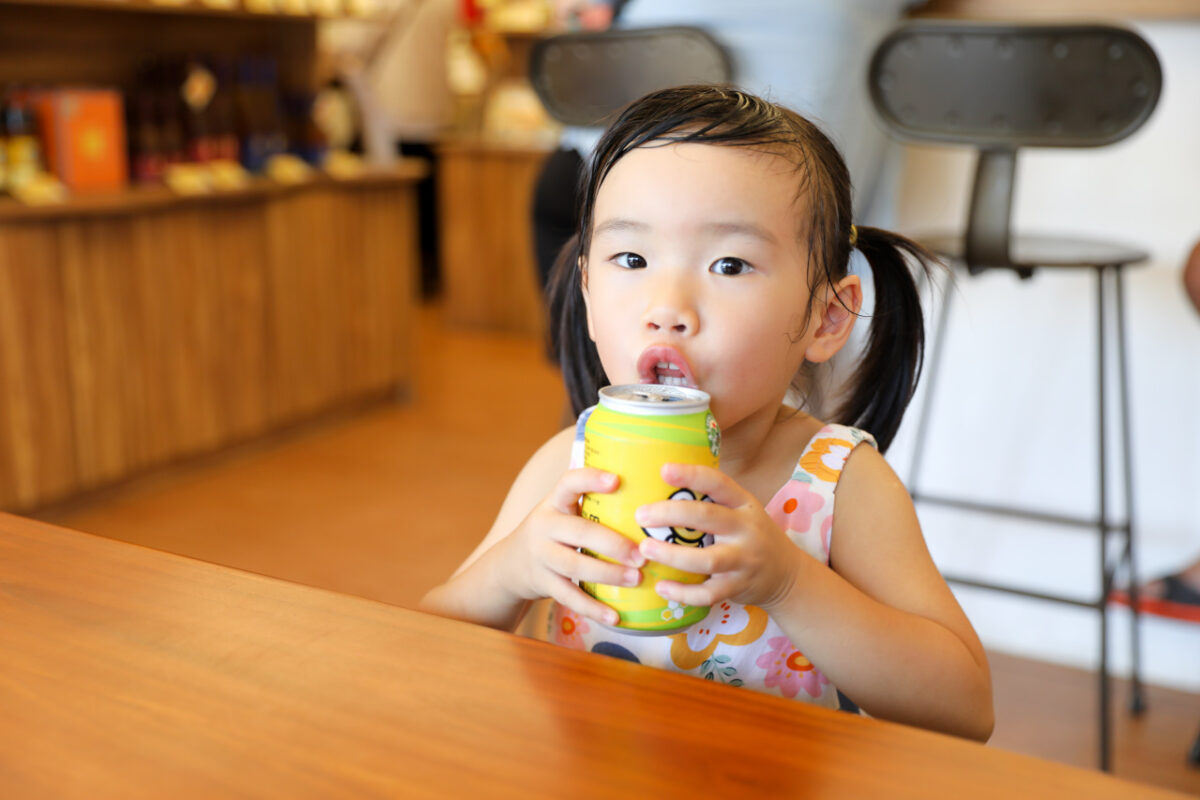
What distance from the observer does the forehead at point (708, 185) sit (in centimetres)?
76

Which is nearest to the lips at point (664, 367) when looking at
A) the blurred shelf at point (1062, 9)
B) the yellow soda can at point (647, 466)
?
the yellow soda can at point (647, 466)

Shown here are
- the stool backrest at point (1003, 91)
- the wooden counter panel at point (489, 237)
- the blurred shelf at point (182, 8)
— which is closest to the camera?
the stool backrest at point (1003, 91)

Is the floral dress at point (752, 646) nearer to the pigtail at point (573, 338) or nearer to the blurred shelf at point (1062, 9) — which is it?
the pigtail at point (573, 338)

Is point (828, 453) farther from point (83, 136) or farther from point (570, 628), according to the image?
point (83, 136)

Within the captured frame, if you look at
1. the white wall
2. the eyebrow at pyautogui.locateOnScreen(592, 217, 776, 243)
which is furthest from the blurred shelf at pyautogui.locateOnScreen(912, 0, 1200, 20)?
the eyebrow at pyautogui.locateOnScreen(592, 217, 776, 243)

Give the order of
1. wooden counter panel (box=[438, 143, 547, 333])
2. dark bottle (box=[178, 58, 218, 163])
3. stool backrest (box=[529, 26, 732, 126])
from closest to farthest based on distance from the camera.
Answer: stool backrest (box=[529, 26, 732, 126]), dark bottle (box=[178, 58, 218, 163]), wooden counter panel (box=[438, 143, 547, 333])

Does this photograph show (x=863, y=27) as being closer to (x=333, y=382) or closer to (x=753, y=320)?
(x=753, y=320)

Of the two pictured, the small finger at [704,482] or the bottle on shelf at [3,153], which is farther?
the bottle on shelf at [3,153]

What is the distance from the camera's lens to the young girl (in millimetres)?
692

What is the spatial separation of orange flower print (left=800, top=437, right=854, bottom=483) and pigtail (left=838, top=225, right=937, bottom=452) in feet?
0.41

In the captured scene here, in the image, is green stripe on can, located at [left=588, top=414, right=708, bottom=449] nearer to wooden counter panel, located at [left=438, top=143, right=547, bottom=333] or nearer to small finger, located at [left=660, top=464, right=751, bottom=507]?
small finger, located at [left=660, top=464, right=751, bottom=507]

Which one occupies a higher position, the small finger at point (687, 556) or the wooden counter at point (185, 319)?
the small finger at point (687, 556)

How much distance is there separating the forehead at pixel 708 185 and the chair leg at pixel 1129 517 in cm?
102

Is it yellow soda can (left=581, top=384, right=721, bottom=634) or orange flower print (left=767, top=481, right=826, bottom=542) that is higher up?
yellow soda can (left=581, top=384, right=721, bottom=634)
